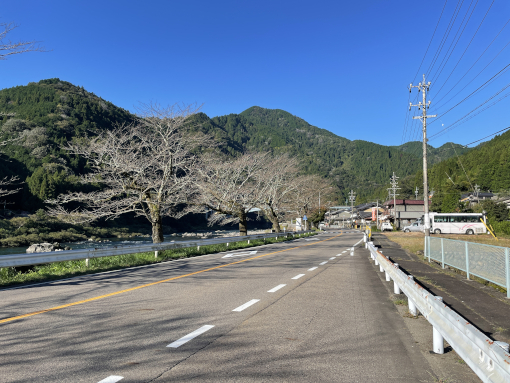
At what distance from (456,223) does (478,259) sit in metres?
47.3

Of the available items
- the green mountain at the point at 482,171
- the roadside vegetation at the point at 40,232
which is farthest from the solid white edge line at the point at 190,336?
the green mountain at the point at 482,171

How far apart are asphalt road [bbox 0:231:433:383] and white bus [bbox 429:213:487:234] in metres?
48.0

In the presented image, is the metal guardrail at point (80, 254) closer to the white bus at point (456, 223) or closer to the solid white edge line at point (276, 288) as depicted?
the solid white edge line at point (276, 288)

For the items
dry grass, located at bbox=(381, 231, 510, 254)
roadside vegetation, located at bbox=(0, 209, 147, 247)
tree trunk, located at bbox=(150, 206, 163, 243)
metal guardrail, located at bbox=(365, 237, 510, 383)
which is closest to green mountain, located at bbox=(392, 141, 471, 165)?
dry grass, located at bbox=(381, 231, 510, 254)

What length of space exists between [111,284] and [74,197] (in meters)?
11.1

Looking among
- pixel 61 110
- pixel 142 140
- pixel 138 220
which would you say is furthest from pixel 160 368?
pixel 61 110

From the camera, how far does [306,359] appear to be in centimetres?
385

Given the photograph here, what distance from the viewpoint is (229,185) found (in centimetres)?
2709

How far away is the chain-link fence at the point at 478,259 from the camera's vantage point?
759cm

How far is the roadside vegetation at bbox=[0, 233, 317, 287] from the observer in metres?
10.0

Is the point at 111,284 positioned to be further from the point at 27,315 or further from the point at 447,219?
the point at 447,219

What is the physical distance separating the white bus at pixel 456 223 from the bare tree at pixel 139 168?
1627 inches

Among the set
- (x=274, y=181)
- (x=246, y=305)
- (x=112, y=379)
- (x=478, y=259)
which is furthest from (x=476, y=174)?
(x=112, y=379)

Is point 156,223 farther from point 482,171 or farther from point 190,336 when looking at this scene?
point 482,171
